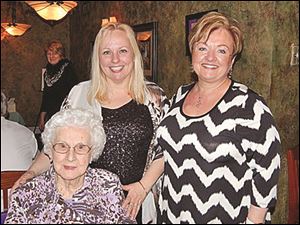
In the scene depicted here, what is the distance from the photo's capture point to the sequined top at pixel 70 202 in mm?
1504

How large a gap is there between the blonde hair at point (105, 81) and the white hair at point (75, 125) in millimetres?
313

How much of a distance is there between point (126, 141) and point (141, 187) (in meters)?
0.22

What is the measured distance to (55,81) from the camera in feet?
16.5

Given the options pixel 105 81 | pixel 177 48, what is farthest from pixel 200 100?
pixel 177 48

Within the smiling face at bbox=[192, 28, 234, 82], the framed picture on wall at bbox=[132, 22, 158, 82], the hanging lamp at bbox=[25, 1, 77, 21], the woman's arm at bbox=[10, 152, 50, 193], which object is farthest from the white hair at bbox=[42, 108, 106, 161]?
the hanging lamp at bbox=[25, 1, 77, 21]

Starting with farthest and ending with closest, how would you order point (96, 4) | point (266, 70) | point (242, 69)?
point (96, 4) < point (242, 69) < point (266, 70)

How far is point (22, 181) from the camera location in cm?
165

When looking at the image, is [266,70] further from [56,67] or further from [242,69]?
[56,67]

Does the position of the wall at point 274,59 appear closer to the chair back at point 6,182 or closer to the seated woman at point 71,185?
the seated woman at point 71,185

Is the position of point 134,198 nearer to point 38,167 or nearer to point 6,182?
point 38,167

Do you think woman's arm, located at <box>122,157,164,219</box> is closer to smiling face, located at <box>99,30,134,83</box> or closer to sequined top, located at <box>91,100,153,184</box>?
sequined top, located at <box>91,100,153,184</box>

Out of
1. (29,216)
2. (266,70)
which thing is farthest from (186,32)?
(29,216)

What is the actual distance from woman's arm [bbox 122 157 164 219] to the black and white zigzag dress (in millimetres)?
174

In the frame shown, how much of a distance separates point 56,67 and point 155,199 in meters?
3.47
